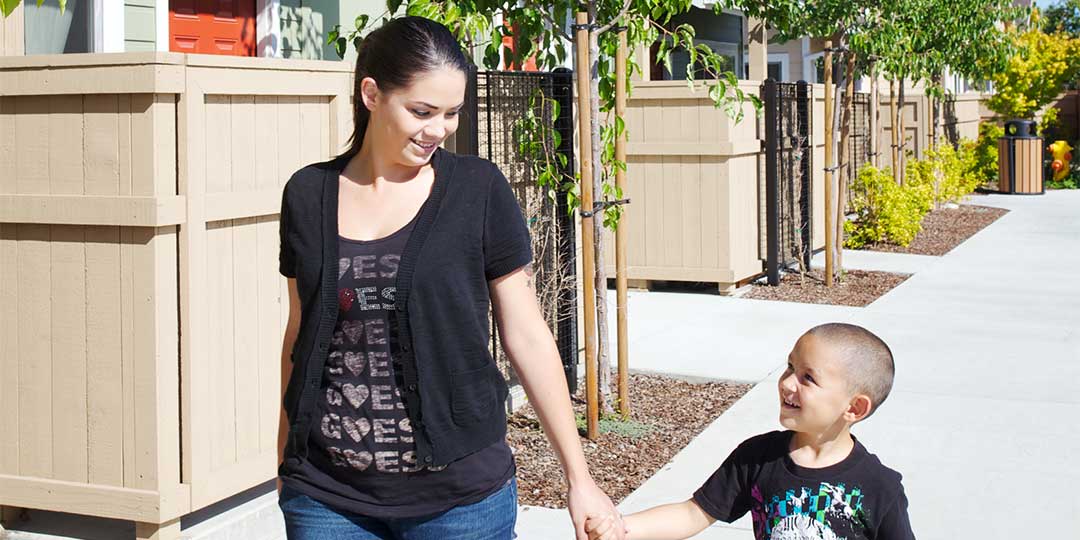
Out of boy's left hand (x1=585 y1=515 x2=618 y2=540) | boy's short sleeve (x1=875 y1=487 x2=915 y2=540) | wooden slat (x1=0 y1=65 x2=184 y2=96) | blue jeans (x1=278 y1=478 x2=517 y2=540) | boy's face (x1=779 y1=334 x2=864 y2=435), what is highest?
wooden slat (x1=0 y1=65 x2=184 y2=96)

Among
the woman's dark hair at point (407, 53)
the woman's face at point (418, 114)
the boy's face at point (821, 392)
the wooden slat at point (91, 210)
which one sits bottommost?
the boy's face at point (821, 392)

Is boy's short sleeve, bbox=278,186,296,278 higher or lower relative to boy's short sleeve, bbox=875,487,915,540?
higher

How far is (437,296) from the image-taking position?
2.64 metres

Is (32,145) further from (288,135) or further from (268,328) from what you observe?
(268,328)

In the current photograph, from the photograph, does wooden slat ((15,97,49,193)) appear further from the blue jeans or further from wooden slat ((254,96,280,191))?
the blue jeans

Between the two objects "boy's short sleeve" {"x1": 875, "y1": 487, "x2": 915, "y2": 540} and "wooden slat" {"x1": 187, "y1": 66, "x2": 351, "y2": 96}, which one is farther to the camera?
"wooden slat" {"x1": 187, "y1": 66, "x2": 351, "y2": 96}

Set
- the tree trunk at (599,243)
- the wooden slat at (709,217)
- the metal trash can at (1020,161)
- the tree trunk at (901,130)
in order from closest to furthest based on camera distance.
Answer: the tree trunk at (599,243), the wooden slat at (709,217), the tree trunk at (901,130), the metal trash can at (1020,161)

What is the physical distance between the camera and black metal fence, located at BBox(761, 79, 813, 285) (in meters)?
11.2

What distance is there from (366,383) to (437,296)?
212 millimetres

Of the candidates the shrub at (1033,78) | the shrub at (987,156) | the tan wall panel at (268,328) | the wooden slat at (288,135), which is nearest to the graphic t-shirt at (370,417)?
the tan wall panel at (268,328)

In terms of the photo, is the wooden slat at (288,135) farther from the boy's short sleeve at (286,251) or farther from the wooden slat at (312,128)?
the boy's short sleeve at (286,251)

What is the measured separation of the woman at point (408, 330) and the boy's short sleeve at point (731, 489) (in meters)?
0.47

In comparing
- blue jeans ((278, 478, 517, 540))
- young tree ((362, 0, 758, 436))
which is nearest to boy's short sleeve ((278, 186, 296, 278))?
blue jeans ((278, 478, 517, 540))

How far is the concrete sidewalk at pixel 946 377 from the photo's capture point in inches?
219
